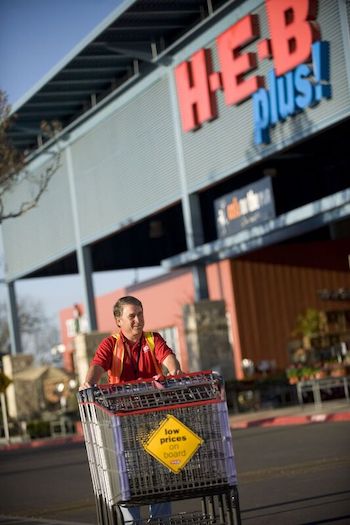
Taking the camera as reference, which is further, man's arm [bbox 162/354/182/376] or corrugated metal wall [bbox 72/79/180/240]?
corrugated metal wall [bbox 72/79/180/240]

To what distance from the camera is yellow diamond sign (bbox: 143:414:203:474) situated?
7.77 meters

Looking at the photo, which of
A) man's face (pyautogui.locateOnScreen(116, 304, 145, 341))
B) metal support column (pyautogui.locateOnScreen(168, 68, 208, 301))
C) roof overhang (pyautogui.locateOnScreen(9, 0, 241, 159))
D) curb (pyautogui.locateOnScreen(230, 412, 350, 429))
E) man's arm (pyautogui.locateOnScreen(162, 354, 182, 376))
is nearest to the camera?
man's arm (pyautogui.locateOnScreen(162, 354, 182, 376))

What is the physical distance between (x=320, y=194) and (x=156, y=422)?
112 feet

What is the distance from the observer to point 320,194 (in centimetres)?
4128

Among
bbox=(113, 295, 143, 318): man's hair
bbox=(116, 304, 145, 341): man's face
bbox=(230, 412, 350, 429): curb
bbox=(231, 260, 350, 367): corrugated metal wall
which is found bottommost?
bbox=(230, 412, 350, 429): curb

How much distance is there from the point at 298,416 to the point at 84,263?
18827 mm

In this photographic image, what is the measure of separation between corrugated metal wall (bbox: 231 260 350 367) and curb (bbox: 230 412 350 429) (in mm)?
7537

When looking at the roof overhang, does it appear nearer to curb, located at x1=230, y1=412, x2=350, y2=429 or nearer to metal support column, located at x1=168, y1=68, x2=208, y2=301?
metal support column, located at x1=168, y1=68, x2=208, y2=301

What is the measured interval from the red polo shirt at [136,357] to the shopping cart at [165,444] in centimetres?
79

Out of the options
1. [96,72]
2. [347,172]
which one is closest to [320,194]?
[347,172]

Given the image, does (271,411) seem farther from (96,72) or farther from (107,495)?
(107,495)

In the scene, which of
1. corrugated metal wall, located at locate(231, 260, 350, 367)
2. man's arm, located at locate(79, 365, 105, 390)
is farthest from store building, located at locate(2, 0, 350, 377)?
man's arm, located at locate(79, 365, 105, 390)

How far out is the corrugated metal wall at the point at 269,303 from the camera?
37.6m

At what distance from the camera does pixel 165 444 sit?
779 centimetres
